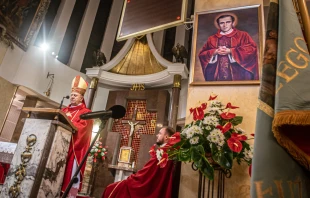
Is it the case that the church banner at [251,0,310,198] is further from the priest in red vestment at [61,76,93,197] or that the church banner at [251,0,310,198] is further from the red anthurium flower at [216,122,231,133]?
the priest in red vestment at [61,76,93,197]

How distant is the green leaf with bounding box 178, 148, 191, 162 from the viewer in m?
1.85

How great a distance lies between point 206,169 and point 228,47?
1533mm

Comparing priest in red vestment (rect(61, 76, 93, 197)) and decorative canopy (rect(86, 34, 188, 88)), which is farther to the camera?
decorative canopy (rect(86, 34, 188, 88))

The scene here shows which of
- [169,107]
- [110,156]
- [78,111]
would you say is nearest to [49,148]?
[78,111]

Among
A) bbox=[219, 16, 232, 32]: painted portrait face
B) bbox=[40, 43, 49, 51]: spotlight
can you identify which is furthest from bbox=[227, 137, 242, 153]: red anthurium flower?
bbox=[40, 43, 49, 51]: spotlight

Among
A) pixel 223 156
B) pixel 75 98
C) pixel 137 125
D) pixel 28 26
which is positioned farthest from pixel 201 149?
pixel 28 26

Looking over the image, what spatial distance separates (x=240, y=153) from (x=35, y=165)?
173 cm

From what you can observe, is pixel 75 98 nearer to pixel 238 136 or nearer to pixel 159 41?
pixel 238 136

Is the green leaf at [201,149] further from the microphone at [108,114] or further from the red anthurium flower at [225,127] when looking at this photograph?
the microphone at [108,114]

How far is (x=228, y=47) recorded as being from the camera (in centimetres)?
270

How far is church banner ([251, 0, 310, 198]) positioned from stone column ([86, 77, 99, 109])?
7.39 metres

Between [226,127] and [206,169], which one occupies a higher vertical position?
[226,127]

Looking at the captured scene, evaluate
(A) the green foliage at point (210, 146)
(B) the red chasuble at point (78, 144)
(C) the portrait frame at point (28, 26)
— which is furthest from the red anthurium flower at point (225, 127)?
(C) the portrait frame at point (28, 26)

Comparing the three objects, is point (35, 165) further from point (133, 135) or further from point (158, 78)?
point (158, 78)
